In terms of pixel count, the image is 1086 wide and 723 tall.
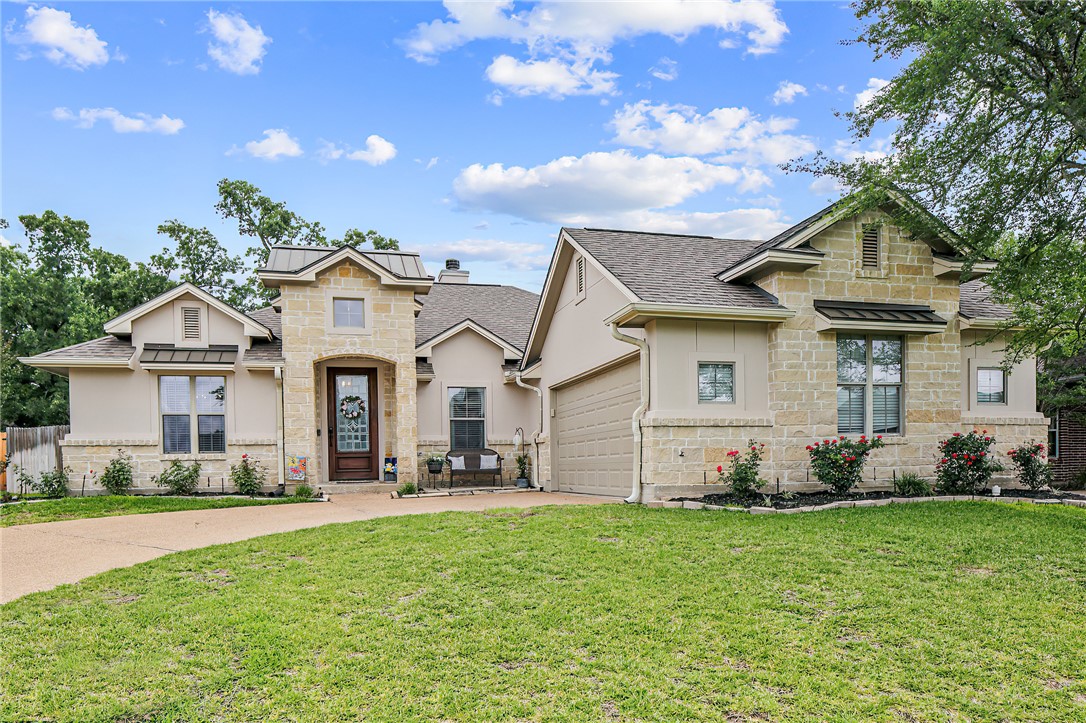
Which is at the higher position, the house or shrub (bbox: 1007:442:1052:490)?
the house

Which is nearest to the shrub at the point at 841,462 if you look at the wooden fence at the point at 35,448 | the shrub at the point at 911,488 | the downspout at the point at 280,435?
the shrub at the point at 911,488

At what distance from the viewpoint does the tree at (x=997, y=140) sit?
339 inches

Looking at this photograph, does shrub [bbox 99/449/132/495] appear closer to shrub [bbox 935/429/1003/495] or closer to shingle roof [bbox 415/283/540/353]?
shingle roof [bbox 415/283/540/353]

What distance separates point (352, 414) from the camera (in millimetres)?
16297

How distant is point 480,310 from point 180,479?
29.9ft

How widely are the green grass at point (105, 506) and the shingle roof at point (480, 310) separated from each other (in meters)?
5.65

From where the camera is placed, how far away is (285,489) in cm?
1444

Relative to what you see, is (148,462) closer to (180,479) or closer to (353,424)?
(180,479)

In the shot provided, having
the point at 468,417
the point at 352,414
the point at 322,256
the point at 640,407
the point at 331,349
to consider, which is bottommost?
the point at 468,417

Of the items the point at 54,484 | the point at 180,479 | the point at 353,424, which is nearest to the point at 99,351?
the point at 54,484

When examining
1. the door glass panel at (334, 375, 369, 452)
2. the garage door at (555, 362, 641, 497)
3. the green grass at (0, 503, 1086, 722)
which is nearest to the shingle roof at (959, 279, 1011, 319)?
the green grass at (0, 503, 1086, 722)

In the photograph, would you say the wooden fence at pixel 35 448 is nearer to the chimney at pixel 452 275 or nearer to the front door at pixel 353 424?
the front door at pixel 353 424

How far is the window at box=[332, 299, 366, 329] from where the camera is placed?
15.1 meters

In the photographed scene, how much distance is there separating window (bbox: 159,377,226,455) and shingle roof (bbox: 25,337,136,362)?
90cm
